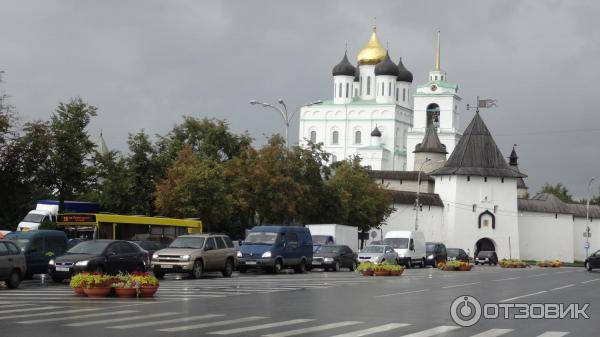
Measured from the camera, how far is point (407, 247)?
56875 mm

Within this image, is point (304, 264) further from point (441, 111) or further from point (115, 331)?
point (441, 111)

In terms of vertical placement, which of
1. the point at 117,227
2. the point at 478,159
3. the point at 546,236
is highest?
the point at 478,159

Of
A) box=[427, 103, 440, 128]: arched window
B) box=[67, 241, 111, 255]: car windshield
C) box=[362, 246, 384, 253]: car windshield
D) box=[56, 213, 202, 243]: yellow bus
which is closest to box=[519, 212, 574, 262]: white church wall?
box=[427, 103, 440, 128]: arched window

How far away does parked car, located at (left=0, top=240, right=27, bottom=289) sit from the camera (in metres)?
26.7

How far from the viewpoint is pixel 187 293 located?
25.4 metres

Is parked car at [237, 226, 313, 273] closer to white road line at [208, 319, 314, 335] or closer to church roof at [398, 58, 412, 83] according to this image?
white road line at [208, 319, 314, 335]

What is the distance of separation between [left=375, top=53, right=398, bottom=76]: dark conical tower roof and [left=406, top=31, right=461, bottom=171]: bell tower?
4.85m

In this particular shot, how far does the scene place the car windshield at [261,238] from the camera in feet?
134

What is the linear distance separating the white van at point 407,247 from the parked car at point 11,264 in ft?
103

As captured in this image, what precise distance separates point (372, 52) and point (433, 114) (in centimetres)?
1511

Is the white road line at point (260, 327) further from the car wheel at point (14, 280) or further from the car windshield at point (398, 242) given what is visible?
the car windshield at point (398, 242)

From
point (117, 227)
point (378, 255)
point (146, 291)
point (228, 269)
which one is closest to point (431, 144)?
point (378, 255)

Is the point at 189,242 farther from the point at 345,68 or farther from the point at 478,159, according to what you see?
the point at 345,68

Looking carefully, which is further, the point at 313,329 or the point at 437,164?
the point at 437,164
